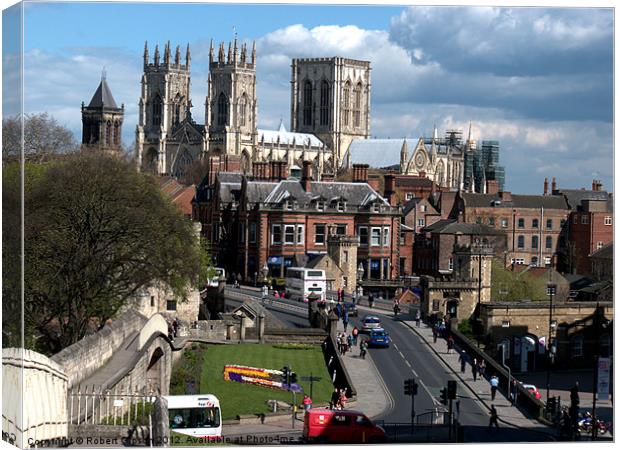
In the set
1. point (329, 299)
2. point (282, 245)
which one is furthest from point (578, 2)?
point (282, 245)

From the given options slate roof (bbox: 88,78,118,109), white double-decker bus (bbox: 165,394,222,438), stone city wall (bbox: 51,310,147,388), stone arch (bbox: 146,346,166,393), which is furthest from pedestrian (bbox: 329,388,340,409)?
slate roof (bbox: 88,78,118,109)

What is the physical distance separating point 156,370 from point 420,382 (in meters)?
8.39

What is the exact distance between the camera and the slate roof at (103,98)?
138 metres

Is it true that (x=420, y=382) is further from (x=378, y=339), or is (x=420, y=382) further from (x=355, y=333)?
(x=355, y=333)

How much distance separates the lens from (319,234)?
270 feet

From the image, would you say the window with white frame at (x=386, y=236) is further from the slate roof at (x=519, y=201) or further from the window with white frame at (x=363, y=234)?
the slate roof at (x=519, y=201)

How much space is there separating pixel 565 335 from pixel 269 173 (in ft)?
103

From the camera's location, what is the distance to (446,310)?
6325cm

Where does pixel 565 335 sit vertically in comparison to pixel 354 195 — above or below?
below

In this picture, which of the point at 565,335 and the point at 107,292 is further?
the point at 565,335

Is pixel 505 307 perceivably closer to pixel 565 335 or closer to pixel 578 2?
pixel 565 335

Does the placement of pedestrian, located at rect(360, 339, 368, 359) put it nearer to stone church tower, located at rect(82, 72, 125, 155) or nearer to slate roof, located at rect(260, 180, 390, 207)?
slate roof, located at rect(260, 180, 390, 207)

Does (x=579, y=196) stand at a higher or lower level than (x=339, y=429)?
higher

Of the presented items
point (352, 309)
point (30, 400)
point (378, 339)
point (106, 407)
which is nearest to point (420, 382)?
point (378, 339)
